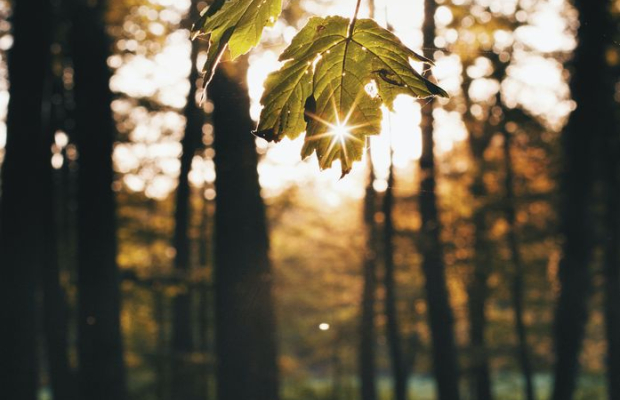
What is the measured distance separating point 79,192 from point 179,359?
5799 millimetres

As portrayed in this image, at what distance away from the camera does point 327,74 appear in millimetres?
1038

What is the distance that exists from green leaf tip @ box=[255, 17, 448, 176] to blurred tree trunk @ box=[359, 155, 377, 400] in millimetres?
11982

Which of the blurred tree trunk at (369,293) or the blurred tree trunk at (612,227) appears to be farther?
the blurred tree trunk at (369,293)

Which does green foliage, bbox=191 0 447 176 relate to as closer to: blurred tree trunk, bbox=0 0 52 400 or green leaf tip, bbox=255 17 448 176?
green leaf tip, bbox=255 17 448 176

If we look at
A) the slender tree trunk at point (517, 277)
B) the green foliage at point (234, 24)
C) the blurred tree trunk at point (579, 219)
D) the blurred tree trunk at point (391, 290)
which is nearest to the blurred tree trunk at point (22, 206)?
the green foliage at point (234, 24)

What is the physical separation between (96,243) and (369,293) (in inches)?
395

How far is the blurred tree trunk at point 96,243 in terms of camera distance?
22.8 ft

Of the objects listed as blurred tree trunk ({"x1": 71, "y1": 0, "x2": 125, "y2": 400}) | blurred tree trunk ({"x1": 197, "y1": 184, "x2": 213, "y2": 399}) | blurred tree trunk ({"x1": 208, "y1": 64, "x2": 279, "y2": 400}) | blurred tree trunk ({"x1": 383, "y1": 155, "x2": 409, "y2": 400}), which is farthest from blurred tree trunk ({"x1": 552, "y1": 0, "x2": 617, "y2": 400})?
blurred tree trunk ({"x1": 71, "y1": 0, "x2": 125, "y2": 400})

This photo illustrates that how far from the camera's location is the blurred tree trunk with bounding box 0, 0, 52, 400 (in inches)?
243

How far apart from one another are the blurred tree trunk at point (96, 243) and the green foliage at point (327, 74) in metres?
6.34

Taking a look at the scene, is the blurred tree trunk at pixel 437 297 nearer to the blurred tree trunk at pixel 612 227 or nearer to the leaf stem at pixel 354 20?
the blurred tree trunk at pixel 612 227

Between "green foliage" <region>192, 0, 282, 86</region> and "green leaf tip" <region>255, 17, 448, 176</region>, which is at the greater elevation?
"green foliage" <region>192, 0, 282, 86</region>

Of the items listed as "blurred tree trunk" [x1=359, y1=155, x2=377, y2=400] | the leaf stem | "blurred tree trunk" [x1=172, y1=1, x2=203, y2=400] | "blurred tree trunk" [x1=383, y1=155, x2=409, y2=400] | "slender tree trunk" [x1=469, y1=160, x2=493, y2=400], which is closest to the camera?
the leaf stem

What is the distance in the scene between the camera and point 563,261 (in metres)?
9.52
